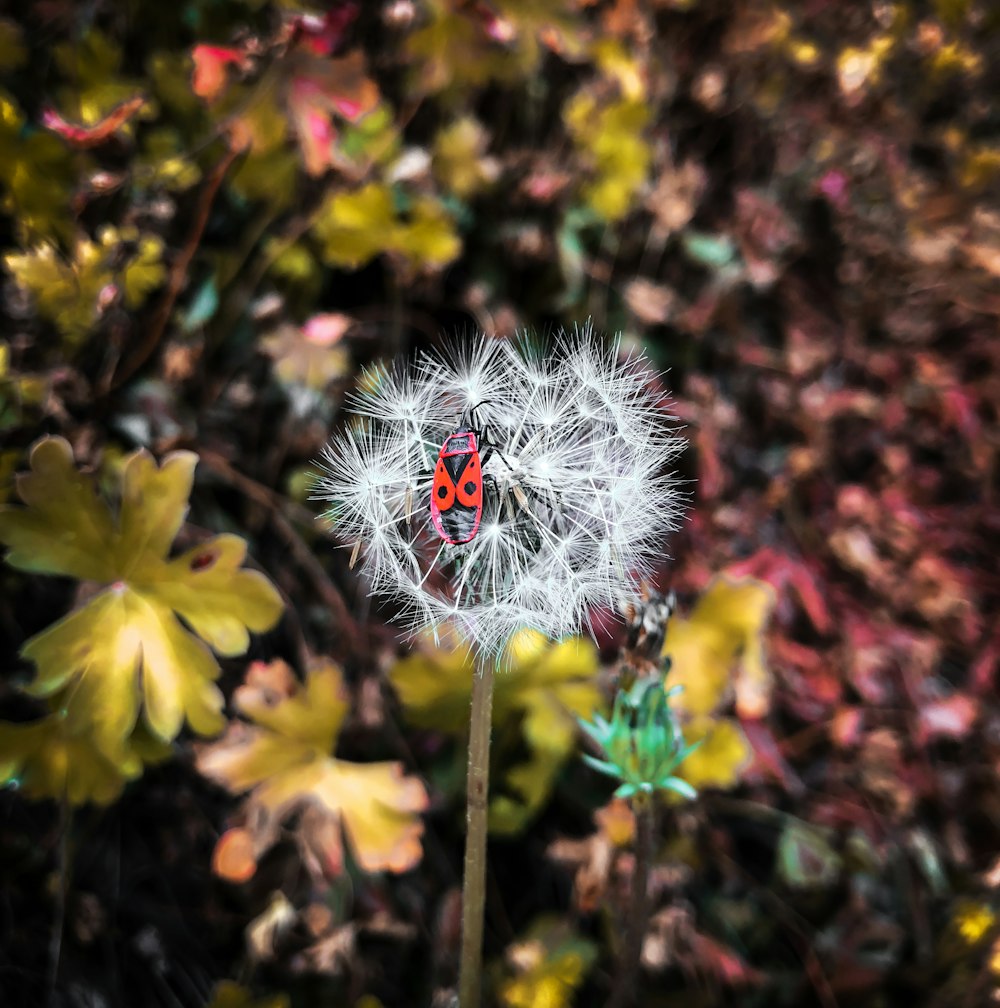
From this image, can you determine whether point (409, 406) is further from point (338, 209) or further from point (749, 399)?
point (749, 399)

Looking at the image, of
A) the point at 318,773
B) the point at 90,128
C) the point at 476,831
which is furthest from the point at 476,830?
the point at 90,128

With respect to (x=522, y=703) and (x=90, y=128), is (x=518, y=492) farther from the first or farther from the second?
(x=90, y=128)

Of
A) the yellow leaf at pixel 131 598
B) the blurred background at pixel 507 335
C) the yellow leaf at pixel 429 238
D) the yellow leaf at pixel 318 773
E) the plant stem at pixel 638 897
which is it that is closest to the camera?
the plant stem at pixel 638 897

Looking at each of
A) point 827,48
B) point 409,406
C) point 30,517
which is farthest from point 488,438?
point 827,48

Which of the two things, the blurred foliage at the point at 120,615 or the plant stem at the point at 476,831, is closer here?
the plant stem at the point at 476,831

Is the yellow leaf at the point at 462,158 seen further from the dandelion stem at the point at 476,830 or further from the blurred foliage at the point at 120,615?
the dandelion stem at the point at 476,830

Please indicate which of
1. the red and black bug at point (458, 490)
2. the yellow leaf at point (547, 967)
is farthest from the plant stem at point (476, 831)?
the yellow leaf at point (547, 967)
